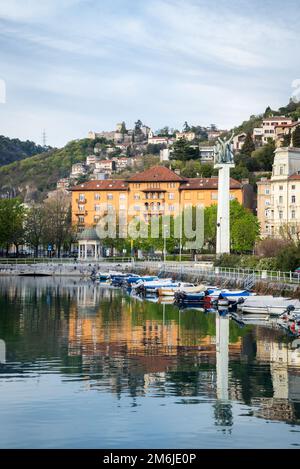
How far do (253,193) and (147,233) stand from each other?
2221 cm

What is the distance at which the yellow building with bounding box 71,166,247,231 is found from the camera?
13300cm

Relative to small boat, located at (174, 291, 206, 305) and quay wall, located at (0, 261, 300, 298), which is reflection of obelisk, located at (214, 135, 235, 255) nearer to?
quay wall, located at (0, 261, 300, 298)

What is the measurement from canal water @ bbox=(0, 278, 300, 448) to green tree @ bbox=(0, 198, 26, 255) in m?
63.1

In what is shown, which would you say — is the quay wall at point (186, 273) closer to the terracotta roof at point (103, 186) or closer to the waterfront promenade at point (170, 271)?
the waterfront promenade at point (170, 271)

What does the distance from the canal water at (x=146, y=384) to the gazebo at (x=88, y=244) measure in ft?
220

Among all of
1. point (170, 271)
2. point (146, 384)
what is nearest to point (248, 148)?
point (170, 271)

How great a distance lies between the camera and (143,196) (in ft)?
447

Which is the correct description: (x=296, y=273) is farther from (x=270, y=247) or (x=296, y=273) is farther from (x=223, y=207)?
(x=223, y=207)

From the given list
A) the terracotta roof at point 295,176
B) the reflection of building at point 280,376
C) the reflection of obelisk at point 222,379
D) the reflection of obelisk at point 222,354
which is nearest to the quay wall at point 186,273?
the reflection of obelisk at point 222,354
